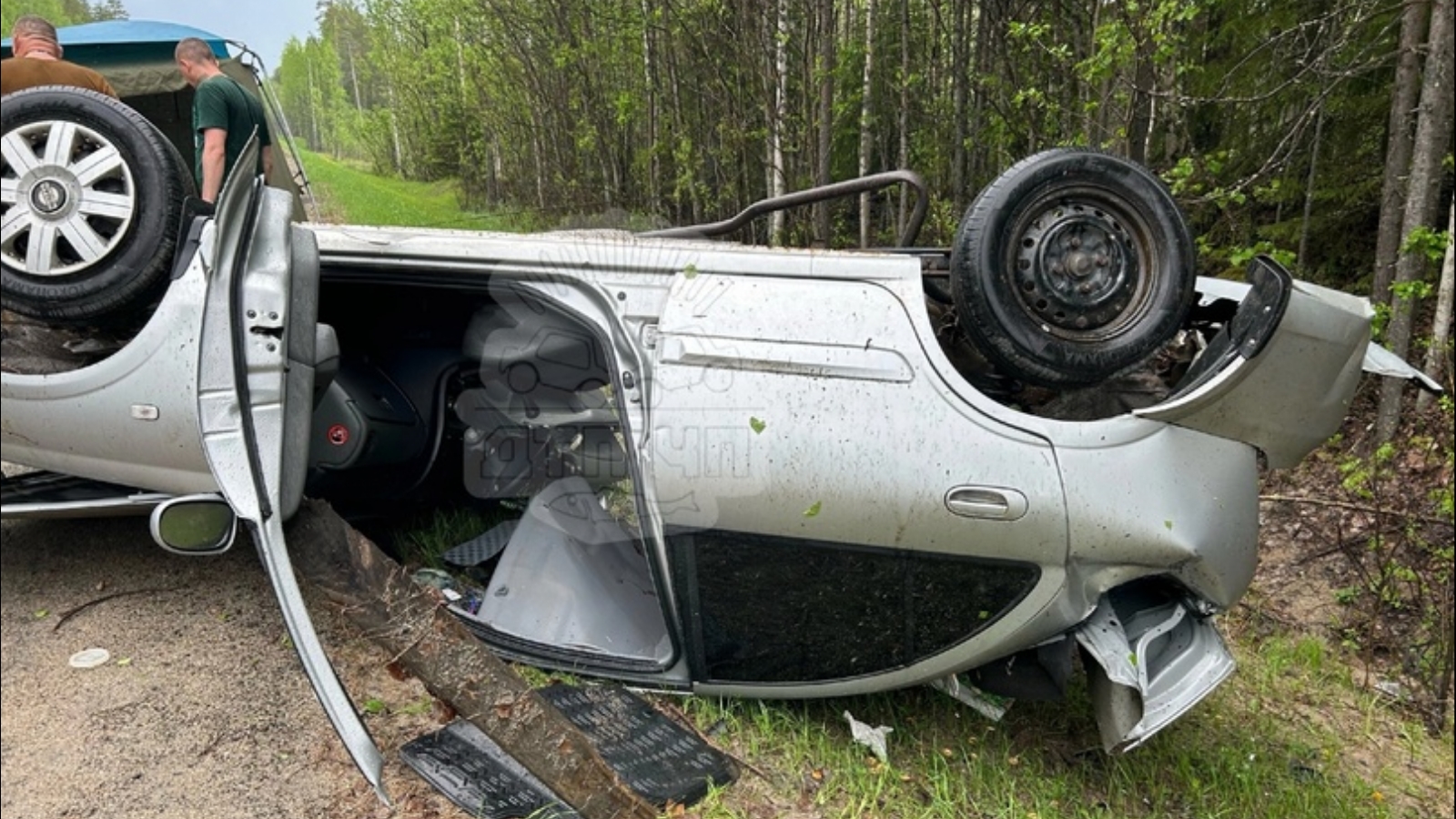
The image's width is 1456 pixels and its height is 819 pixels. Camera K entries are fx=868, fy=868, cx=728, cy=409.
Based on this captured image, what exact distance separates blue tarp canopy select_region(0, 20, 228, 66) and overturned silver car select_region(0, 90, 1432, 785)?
381 mm

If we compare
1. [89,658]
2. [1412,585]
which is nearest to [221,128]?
[89,658]

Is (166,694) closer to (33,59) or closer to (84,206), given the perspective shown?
(84,206)

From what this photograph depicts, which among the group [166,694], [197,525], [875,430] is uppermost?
[875,430]

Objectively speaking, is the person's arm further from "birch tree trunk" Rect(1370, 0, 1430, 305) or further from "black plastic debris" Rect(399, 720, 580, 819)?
"birch tree trunk" Rect(1370, 0, 1430, 305)

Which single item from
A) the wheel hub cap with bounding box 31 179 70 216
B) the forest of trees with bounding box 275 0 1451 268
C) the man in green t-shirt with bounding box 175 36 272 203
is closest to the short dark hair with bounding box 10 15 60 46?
the wheel hub cap with bounding box 31 179 70 216

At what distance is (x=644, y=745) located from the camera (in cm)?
230

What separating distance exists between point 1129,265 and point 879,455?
2.56 ft

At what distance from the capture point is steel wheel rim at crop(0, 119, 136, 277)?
1407 millimetres

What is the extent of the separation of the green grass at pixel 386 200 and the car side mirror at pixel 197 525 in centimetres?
87

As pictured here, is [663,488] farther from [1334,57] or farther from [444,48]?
[1334,57]

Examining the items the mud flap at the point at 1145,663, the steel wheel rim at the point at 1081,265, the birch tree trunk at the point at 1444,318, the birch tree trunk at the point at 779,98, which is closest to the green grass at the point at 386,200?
the steel wheel rim at the point at 1081,265

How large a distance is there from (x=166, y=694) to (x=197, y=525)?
0.35 metres

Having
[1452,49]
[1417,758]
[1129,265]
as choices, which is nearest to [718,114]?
[1129,265]

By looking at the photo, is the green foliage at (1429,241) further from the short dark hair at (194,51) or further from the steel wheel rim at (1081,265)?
the short dark hair at (194,51)
